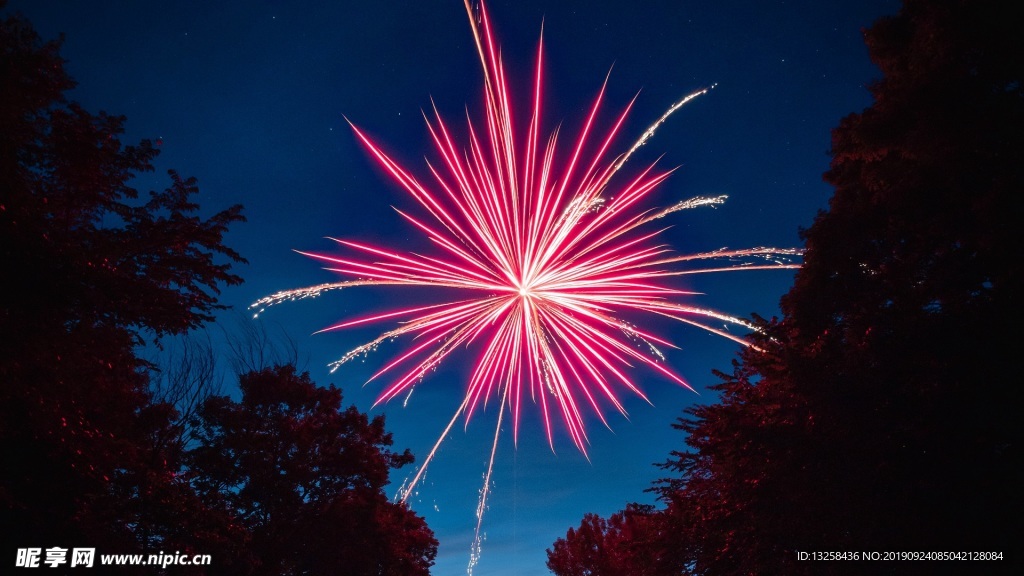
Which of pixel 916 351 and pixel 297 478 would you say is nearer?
pixel 916 351

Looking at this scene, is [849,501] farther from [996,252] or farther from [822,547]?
[996,252]

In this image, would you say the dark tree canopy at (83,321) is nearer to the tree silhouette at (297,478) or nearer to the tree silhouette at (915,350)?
the tree silhouette at (297,478)

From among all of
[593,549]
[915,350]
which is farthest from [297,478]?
[593,549]

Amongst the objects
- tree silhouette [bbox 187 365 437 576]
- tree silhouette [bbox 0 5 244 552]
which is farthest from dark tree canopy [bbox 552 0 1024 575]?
tree silhouette [bbox 187 365 437 576]

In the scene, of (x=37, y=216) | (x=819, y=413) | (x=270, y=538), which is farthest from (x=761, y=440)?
(x=270, y=538)

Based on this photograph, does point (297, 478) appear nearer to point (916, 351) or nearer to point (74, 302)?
point (74, 302)

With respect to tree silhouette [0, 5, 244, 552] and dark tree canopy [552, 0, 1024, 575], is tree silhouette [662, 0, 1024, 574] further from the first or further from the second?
tree silhouette [0, 5, 244, 552]
